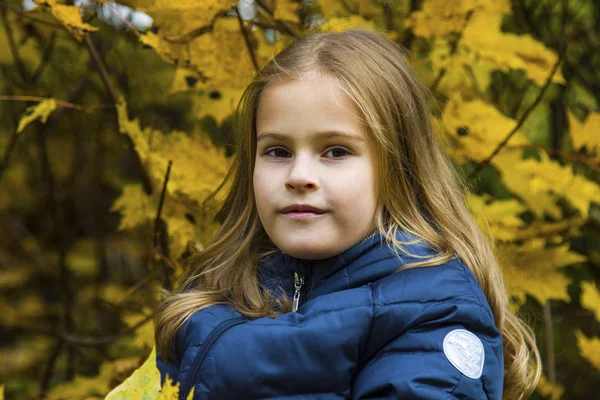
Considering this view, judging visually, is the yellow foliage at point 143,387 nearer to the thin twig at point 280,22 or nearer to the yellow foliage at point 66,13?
the yellow foliage at point 66,13

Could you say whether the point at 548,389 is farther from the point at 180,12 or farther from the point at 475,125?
the point at 180,12

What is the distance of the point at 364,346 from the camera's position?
143 cm

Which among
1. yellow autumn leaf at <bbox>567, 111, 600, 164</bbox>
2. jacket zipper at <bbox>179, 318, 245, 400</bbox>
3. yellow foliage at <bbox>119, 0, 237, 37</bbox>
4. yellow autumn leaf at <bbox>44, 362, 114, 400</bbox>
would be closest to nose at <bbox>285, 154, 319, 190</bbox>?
jacket zipper at <bbox>179, 318, 245, 400</bbox>

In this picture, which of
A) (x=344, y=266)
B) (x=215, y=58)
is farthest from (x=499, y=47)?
(x=344, y=266)

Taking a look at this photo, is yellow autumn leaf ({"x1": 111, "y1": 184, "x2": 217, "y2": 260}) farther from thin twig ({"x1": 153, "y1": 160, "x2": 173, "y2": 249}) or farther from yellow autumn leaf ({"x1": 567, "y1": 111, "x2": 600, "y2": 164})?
yellow autumn leaf ({"x1": 567, "y1": 111, "x2": 600, "y2": 164})

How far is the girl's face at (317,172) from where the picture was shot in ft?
4.86

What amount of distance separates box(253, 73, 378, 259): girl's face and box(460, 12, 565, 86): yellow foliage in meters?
0.68

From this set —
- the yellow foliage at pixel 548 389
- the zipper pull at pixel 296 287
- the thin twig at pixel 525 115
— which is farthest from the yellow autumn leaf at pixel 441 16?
the yellow foliage at pixel 548 389

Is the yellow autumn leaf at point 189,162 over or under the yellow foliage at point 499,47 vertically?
under

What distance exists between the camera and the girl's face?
4.86ft

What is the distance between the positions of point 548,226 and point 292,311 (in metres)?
1.07

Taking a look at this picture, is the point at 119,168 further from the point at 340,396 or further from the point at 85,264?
the point at 340,396

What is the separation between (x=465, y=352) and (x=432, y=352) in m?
0.06

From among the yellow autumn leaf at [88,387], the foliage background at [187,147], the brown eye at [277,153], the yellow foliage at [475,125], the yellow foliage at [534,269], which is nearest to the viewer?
the brown eye at [277,153]
